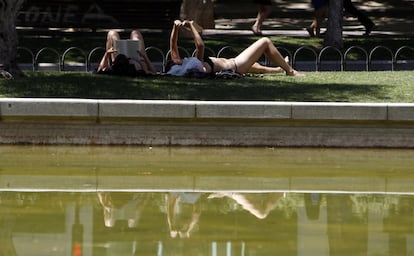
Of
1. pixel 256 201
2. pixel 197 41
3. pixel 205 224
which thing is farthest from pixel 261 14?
pixel 205 224

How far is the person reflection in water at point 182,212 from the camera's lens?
9234 millimetres

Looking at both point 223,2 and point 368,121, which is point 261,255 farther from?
point 223,2

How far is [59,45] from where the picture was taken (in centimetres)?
2248

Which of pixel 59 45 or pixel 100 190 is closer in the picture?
pixel 100 190

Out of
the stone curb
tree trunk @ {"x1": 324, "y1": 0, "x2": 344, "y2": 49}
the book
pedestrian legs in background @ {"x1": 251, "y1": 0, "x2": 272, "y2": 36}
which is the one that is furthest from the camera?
pedestrian legs in background @ {"x1": 251, "y1": 0, "x2": 272, "y2": 36}

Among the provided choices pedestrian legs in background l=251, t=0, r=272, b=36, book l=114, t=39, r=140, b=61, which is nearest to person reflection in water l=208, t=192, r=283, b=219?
book l=114, t=39, r=140, b=61

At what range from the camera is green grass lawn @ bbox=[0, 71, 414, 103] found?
46.6 ft

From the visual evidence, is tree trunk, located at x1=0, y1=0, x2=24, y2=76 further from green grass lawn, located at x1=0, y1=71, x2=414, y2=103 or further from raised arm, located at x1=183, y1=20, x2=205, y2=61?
raised arm, located at x1=183, y1=20, x2=205, y2=61

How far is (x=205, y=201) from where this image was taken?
10.5 meters

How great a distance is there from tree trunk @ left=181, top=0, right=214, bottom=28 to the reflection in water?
1658 centimetres

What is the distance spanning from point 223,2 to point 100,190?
1026 inches

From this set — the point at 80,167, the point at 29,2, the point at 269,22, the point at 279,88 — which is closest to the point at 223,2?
the point at 269,22

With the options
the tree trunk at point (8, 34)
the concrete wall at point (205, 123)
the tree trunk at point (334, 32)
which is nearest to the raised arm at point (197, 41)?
the tree trunk at point (8, 34)

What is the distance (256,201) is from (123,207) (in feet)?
3.81
